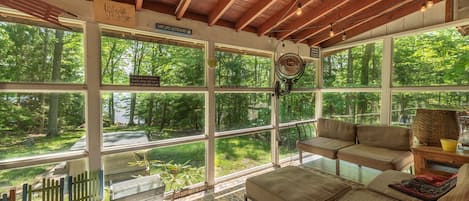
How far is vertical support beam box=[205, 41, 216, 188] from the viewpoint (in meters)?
3.09

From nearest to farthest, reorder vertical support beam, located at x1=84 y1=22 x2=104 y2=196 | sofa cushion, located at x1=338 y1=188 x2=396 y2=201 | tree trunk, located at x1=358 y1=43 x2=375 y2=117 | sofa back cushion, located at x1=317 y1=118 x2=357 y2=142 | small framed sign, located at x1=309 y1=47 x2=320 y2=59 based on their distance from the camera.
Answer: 1. sofa cushion, located at x1=338 y1=188 x2=396 y2=201
2. vertical support beam, located at x1=84 y1=22 x2=104 y2=196
3. sofa back cushion, located at x1=317 y1=118 x2=357 y2=142
4. tree trunk, located at x1=358 y1=43 x2=375 y2=117
5. small framed sign, located at x1=309 y1=47 x2=320 y2=59

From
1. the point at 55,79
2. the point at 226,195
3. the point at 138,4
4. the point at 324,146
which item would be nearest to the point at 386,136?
the point at 324,146

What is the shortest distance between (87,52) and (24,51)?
49 cm

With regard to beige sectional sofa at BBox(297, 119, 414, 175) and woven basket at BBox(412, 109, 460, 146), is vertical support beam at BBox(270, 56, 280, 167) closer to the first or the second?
beige sectional sofa at BBox(297, 119, 414, 175)

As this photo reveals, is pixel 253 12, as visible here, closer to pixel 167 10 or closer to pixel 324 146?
pixel 167 10

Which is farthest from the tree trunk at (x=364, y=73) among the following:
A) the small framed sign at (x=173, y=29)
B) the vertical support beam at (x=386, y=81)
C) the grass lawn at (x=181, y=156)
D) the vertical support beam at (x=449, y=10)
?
the small framed sign at (x=173, y=29)

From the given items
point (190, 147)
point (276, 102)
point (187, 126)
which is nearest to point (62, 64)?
point (187, 126)

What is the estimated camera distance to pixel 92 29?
224 cm

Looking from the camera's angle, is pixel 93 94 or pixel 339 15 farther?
pixel 339 15

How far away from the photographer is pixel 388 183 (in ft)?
6.75

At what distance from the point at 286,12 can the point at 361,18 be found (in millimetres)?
1359

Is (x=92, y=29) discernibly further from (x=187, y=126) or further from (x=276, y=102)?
(x=276, y=102)

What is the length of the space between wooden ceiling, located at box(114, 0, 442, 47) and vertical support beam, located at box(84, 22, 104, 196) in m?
0.54

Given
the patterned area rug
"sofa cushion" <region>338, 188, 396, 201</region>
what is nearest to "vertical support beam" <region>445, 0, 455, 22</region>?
the patterned area rug
